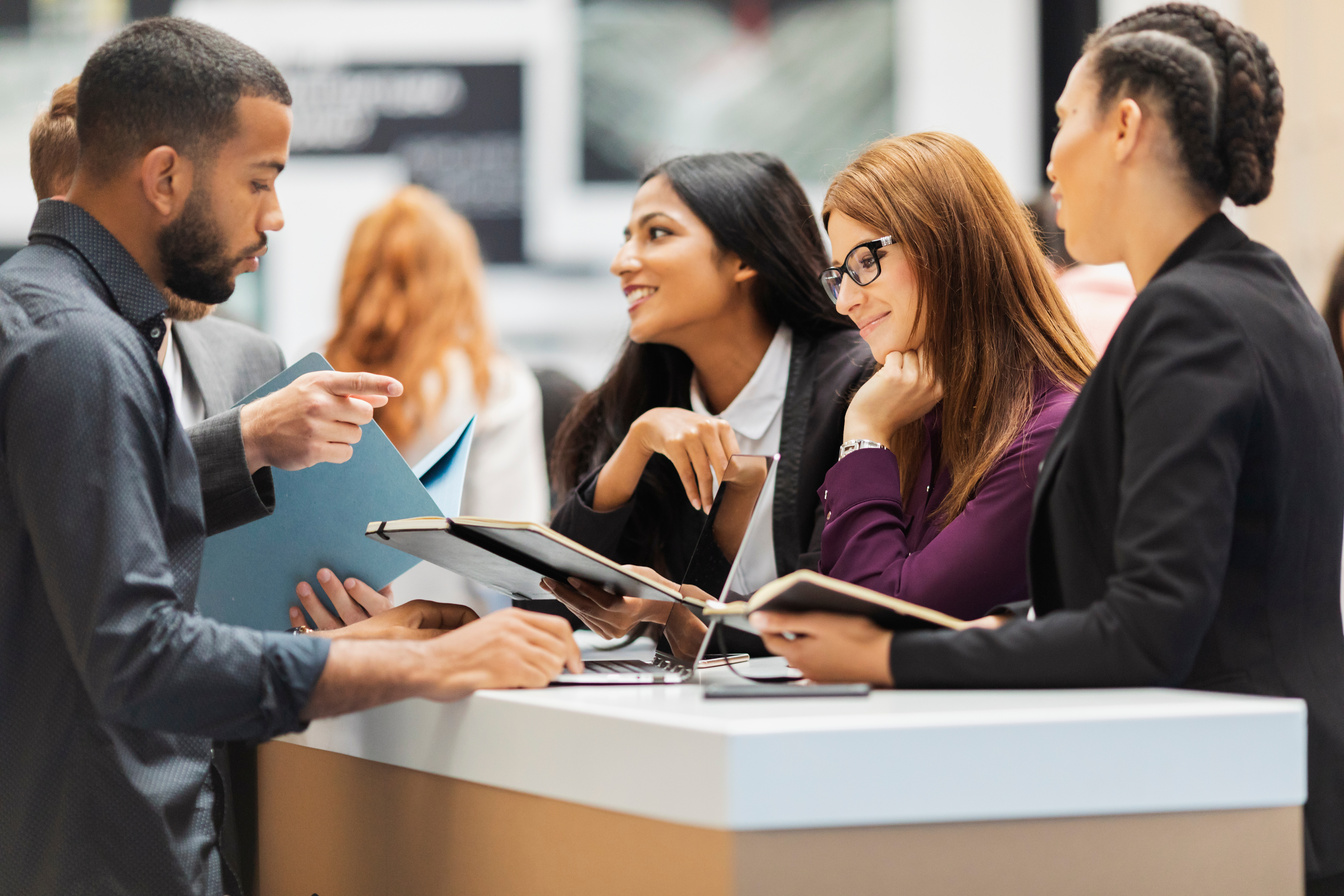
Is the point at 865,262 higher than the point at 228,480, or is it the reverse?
the point at 865,262

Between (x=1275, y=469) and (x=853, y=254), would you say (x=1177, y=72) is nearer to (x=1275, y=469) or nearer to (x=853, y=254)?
(x=1275, y=469)

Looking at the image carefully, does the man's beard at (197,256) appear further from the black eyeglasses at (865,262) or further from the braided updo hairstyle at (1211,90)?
the braided updo hairstyle at (1211,90)

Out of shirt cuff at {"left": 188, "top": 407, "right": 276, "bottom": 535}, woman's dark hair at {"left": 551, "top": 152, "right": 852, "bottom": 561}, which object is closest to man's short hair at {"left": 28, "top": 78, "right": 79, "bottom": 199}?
shirt cuff at {"left": 188, "top": 407, "right": 276, "bottom": 535}

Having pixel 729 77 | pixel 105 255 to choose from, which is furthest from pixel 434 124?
pixel 105 255

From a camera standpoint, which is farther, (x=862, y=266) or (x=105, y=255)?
(x=862, y=266)

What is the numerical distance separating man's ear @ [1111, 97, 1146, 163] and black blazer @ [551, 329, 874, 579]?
925 mm

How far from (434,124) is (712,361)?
2.84 m

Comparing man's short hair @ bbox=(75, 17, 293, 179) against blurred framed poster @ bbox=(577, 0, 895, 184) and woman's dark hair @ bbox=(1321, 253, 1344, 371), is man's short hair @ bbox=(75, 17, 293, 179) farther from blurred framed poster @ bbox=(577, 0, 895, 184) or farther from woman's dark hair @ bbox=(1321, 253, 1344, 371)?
blurred framed poster @ bbox=(577, 0, 895, 184)

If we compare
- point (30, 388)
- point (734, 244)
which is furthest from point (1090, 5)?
point (30, 388)

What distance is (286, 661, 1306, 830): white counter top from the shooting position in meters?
1.05

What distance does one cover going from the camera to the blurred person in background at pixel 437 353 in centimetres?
346

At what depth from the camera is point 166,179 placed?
152 cm

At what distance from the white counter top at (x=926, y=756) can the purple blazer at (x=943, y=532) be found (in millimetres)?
419

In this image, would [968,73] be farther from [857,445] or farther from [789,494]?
[857,445]
